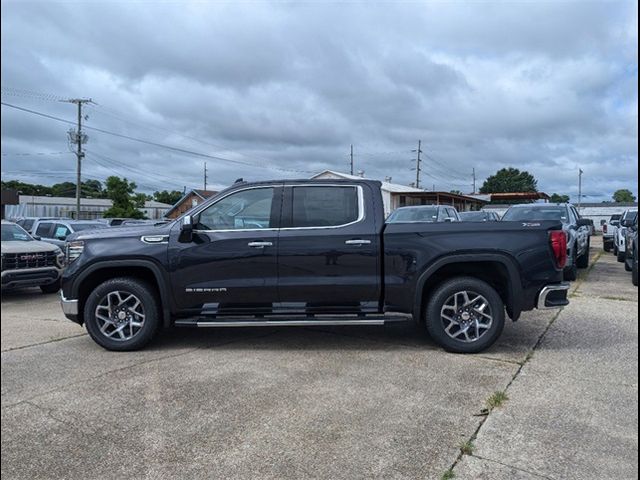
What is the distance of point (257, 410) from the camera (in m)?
3.88

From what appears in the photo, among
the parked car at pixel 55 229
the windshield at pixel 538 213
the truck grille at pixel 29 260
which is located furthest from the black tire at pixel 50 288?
the windshield at pixel 538 213

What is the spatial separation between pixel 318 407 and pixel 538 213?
36.6 ft

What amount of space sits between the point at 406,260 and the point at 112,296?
3.23 m

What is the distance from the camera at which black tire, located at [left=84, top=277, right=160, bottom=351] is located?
541cm

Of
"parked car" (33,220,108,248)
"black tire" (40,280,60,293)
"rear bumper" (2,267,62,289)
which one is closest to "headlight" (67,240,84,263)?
"rear bumper" (2,267,62,289)

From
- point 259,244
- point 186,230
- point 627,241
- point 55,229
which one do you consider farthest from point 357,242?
point 55,229

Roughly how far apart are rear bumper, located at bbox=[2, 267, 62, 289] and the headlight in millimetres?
3597

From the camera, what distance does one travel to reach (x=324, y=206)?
5574mm

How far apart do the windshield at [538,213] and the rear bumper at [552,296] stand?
297 inches

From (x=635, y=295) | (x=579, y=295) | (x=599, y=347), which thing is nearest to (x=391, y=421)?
(x=599, y=347)

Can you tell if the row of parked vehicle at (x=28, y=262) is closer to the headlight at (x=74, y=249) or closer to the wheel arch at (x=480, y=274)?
the headlight at (x=74, y=249)

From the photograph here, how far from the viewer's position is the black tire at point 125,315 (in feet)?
17.7

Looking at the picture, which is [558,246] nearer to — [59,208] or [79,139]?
[79,139]

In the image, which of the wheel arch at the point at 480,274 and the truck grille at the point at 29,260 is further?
the truck grille at the point at 29,260
